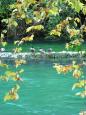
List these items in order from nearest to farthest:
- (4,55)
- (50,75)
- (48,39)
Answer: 1. (50,75)
2. (4,55)
3. (48,39)

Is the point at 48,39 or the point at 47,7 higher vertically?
the point at 47,7

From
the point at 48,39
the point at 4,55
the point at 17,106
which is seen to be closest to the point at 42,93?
the point at 17,106

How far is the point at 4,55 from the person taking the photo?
54.0ft

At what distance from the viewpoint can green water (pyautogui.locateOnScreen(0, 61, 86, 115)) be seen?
8.45m

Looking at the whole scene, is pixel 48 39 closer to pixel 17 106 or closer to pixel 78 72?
pixel 17 106

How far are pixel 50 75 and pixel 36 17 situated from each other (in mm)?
10760

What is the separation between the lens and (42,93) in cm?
1049

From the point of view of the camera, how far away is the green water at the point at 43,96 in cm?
845

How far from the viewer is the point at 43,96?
33.0 feet

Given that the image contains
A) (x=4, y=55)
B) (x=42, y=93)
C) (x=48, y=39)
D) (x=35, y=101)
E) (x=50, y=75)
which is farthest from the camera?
(x=48, y=39)

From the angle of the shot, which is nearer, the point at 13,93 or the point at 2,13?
the point at 13,93

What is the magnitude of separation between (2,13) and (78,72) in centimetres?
2309

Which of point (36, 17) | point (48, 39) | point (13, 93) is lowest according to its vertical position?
point (48, 39)

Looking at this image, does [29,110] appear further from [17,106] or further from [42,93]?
[42,93]
